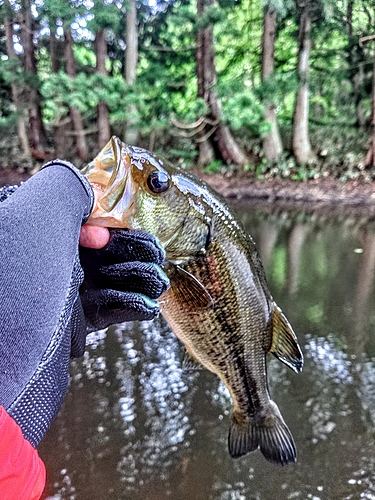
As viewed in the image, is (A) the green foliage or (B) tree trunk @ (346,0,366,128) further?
(B) tree trunk @ (346,0,366,128)

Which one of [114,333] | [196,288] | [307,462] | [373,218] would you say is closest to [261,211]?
[373,218]

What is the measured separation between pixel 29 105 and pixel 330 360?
13.2 m

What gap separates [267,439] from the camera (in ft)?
6.47

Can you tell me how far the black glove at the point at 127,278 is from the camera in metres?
1.36

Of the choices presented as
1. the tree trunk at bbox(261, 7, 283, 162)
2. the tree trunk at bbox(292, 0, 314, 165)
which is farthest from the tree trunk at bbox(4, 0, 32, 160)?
the tree trunk at bbox(292, 0, 314, 165)

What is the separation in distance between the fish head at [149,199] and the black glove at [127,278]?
0.29ft

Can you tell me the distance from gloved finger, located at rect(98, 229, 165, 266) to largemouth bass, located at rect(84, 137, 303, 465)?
0.06 meters

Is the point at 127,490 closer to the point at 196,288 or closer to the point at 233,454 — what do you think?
the point at 233,454

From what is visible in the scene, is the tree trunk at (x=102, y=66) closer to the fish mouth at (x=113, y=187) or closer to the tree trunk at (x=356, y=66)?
the tree trunk at (x=356, y=66)

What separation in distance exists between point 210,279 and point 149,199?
434 mm

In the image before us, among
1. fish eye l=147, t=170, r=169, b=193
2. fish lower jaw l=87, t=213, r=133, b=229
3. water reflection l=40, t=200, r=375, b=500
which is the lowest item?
water reflection l=40, t=200, r=375, b=500

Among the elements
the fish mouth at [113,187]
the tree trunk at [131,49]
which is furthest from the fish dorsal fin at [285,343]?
the tree trunk at [131,49]

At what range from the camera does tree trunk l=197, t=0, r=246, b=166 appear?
12055 millimetres

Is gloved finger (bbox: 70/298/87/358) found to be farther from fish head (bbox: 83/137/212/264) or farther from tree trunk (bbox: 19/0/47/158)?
tree trunk (bbox: 19/0/47/158)
